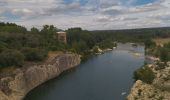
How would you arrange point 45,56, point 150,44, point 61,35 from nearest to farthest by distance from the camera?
1. point 45,56
2. point 61,35
3. point 150,44

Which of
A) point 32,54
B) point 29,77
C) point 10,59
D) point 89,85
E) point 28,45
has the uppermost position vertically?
point 28,45

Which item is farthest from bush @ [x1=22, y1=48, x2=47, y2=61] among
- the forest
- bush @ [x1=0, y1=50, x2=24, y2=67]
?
bush @ [x1=0, y1=50, x2=24, y2=67]

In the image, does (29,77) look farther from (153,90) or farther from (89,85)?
(153,90)

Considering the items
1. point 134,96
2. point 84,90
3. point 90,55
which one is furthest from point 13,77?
point 90,55

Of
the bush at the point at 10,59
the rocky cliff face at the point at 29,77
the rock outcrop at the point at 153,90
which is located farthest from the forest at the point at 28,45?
the rock outcrop at the point at 153,90

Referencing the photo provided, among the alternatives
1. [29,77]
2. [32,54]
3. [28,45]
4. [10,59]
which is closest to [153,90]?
[29,77]

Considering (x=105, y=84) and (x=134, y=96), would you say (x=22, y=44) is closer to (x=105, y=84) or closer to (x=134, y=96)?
(x=105, y=84)
